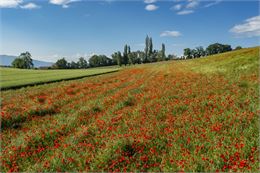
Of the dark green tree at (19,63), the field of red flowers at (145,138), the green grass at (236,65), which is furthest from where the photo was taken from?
the dark green tree at (19,63)

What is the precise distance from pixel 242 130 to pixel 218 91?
6.08 meters

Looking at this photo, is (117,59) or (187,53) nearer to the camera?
(117,59)

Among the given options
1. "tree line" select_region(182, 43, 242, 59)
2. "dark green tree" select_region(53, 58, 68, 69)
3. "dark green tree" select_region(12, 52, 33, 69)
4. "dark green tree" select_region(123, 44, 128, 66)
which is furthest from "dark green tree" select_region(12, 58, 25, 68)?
"tree line" select_region(182, 43, 242, 59)

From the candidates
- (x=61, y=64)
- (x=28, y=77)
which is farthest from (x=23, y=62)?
(x=28, y=77)

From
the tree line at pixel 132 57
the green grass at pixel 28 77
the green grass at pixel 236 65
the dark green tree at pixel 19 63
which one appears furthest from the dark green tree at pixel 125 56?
the green grass at pixel 236 65

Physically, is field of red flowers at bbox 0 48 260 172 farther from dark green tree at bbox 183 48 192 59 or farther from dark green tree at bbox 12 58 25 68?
dark green tree at bbox 183 48 192 59

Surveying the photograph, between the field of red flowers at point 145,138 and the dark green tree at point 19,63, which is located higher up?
the dark green tree at point 19,63

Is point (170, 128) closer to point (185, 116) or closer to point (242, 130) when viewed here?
point (185, 116)

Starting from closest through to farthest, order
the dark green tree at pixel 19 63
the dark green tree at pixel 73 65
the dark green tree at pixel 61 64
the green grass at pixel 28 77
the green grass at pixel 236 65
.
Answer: the green grass at pixel 236 65 → the green grass at pixel 28 77 → the dark green tree at pixel 19 63 → the dark green tree at pixel 61 64 → the dark green tree at pixel 73 65

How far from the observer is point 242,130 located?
669 centimetres

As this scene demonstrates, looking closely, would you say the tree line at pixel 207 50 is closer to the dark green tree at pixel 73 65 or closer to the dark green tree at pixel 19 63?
the dark green tree at pixel 73 65

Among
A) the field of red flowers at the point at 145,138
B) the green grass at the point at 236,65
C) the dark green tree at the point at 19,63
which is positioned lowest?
the field of red flowers at the point at 145,138

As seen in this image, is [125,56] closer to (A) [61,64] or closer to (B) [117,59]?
(B) [117,59]

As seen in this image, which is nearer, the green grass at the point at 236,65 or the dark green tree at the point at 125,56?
the green grass at the point at 236,65
